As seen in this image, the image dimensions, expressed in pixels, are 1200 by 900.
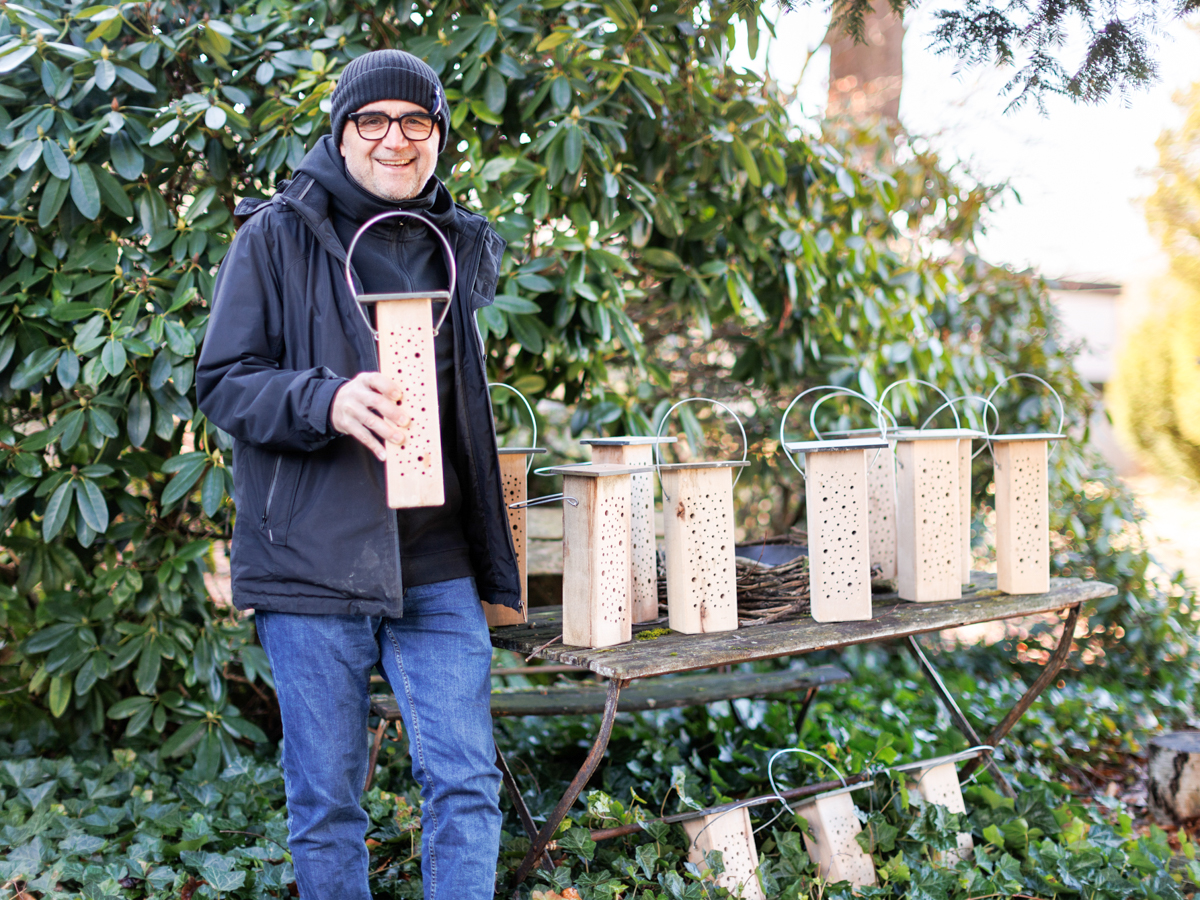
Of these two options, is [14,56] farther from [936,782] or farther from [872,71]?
[872,71]

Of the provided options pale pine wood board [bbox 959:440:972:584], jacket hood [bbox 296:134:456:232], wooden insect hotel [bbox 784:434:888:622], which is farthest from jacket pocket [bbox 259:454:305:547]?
pale pine wood board [bbox 959:440:972:584]

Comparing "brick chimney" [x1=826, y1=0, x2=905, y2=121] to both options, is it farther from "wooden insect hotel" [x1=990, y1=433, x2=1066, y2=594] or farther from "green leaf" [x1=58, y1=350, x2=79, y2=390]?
"green leaf" [x1=58, y1=350, x2=79, y2=390]

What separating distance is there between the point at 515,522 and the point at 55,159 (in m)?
1.48

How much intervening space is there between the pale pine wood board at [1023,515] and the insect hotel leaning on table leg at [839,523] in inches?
18.1

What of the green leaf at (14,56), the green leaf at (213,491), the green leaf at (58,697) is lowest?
the green leaf at (58,697)

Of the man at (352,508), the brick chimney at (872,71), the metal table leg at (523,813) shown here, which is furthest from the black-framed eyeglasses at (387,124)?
the brick chimney at (872,71)

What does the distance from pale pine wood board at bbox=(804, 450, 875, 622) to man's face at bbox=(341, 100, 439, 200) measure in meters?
1.02

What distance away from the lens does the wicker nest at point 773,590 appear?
2.04 metres

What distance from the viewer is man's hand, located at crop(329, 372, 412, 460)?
4.29ft

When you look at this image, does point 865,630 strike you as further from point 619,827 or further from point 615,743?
point 615,743

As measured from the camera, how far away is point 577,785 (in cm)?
174

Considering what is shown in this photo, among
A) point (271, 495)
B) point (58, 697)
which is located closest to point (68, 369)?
point (58, 697)

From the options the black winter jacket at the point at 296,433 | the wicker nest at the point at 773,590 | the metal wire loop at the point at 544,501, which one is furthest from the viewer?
the wicker nest at the point at 773,590

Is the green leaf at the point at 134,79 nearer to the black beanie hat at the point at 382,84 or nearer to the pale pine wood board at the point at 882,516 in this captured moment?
the black beanie hat at the point at 382,84
